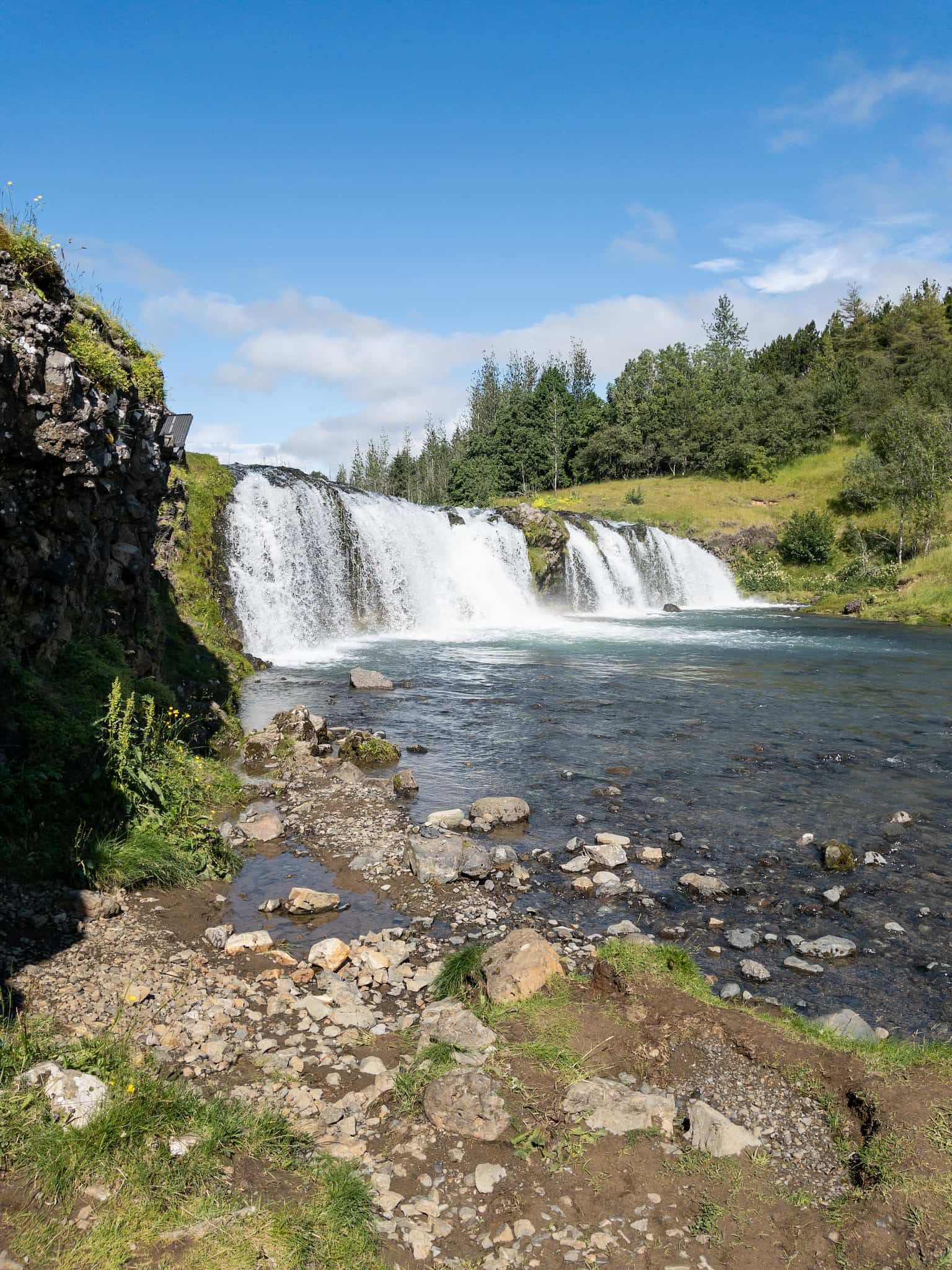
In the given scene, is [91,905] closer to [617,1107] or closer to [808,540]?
[617,1107]

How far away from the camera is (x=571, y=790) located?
12562mm

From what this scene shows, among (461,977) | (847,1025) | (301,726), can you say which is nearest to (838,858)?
(847,1025)

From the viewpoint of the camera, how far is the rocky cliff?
314 inches

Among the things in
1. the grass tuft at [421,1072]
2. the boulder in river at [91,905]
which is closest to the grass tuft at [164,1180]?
the grass tuft at [421,1072]

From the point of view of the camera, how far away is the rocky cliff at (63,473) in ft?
26.2

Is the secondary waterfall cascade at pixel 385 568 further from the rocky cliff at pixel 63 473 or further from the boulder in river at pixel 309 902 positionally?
the boulder in river at pixel 309 902

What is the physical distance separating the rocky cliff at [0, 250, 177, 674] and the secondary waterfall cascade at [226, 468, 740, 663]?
512 inches

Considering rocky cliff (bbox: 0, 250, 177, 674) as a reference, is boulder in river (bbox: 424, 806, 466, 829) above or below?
below

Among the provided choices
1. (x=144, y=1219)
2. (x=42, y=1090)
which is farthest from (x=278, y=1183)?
(x=42, y=1090)

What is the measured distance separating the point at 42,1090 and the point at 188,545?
69.4 ft

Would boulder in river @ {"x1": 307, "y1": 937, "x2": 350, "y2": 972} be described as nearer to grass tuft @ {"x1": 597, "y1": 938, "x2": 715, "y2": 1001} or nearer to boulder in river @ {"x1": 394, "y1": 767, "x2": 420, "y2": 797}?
grass tuft @ {"x1": 597, "y1": 938, "x2": 715, "y2": 1001}

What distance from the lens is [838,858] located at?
9758mm

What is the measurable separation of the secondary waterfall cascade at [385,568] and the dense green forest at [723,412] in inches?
930

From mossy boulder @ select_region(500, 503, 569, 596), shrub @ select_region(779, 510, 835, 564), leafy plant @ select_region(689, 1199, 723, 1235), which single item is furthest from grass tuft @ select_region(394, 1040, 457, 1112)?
shrub @ select_region(779, 510, 835, 564)
